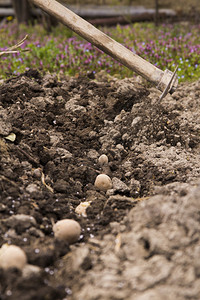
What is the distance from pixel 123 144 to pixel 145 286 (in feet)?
6.64

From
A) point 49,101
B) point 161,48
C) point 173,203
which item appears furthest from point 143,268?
point 161,48

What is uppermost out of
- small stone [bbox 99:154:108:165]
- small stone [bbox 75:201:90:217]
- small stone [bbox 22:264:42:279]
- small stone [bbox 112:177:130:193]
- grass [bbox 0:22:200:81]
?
grass [bbox 0:22:200:81]

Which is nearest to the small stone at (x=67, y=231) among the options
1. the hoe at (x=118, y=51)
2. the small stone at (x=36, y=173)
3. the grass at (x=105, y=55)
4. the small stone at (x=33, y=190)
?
the small stone at (x=33, y=190)

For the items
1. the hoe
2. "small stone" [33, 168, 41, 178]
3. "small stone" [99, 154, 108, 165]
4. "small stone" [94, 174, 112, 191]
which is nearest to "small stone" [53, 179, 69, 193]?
"small stone" [33, 168, 41, 178]

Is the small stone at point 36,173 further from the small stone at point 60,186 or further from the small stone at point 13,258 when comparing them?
the small stone at point 13,258

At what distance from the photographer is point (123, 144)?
3.52 metres

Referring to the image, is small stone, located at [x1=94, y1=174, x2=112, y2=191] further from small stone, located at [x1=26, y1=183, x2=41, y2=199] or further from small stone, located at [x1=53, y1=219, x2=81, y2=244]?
small stone, located at [x1=53, y1=219, x2=81, y2=244]

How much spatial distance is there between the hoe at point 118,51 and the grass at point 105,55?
56.8 inches

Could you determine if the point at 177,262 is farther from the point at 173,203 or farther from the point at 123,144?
the point at 123,144

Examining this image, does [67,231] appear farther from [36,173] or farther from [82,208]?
[36,173]

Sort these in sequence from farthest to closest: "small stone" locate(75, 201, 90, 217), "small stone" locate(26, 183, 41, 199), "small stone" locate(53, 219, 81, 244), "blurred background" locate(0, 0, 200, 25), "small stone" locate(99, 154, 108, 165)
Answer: "blurred background" locate(0, 0, 200, 25), "small stone" locate(99, 154, 108, 165), "small stone" locate(75, 201, 90, 217), "small stone" locate(26, 183, 41, 199), "small stone" locate(53, 219, 81, 244)

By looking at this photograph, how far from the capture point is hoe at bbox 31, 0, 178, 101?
328 centimetres

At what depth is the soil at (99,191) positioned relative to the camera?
1.71 meters

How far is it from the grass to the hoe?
4.74 ft
